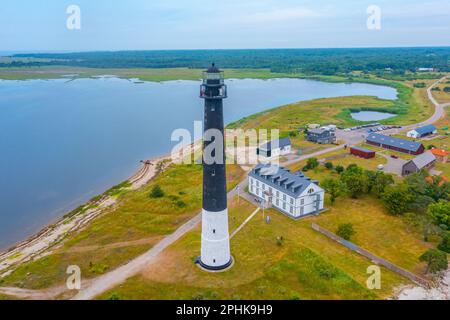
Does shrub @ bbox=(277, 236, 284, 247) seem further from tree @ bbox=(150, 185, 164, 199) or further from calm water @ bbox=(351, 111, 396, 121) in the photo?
calm water @ bbox=(351, 111, 396, 121)

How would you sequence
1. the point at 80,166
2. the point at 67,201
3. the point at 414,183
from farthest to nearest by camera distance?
the point at 80,166
the point at 67,201
the point at 414,183

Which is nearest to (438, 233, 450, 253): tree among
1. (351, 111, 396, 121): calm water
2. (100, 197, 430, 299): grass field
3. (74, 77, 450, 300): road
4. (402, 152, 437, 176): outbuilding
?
(100, 197, 430, 299): grass field

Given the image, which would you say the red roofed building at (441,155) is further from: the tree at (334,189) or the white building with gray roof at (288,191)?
the white building with gray roof at (288,191)

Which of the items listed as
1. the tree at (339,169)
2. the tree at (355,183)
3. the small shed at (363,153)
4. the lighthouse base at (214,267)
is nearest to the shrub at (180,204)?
the lighthouse base at (214,267)
